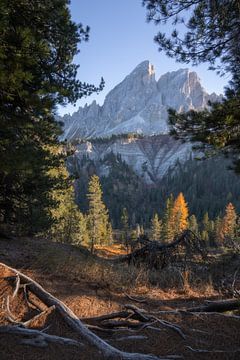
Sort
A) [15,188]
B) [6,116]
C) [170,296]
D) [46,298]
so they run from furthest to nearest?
1. [15,188]
2. [6,116]
3. [170,296]
4. [46,298]

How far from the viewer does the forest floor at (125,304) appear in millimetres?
4062

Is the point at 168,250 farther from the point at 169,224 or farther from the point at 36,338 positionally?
the point at 169,224

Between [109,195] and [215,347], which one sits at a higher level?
[109,195]

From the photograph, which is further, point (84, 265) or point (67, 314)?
point (84, 265)

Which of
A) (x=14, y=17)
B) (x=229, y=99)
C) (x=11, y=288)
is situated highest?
(x=14, y=17)

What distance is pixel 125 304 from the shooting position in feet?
19.8

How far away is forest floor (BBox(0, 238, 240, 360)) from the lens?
13.3 ft

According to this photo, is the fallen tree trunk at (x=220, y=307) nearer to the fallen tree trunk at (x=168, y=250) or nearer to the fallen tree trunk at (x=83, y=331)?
the fallen tree trunk at (x=83, y=331)

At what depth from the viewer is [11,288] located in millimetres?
5426

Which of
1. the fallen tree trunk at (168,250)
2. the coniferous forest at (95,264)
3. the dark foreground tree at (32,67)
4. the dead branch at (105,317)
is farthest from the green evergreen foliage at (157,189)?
the dead branch at (105,317)

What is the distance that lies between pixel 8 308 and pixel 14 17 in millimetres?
5532

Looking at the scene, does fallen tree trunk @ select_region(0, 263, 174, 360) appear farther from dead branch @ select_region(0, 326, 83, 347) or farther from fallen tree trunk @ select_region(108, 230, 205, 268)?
fallen tree trunk @ select_region(108, 230, 205, 268)

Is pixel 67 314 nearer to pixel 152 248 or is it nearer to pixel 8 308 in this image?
pixel 8 308

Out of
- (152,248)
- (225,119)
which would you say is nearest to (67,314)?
(225,119)
